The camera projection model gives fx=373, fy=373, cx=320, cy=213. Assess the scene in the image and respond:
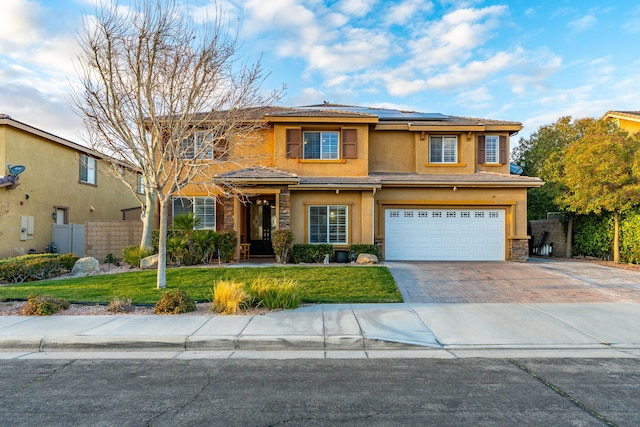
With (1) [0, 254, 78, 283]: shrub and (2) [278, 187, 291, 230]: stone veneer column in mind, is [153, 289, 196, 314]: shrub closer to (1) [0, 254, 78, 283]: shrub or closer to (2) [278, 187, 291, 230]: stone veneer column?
(1) [0, 254, 78, 283]: shrub

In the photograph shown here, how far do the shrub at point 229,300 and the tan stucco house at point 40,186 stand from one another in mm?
9014

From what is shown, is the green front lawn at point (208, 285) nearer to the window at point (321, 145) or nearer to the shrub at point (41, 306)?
the shrub at point (41, 306)

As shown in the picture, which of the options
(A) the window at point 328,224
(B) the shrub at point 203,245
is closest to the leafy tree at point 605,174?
(A) the window at point 328,224

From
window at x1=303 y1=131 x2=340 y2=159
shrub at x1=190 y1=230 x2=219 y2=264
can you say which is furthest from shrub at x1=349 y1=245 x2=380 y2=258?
shrub at x1=190 y1=230 x2=219 y2=264

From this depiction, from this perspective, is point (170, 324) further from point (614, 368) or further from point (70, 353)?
point (614, 368)

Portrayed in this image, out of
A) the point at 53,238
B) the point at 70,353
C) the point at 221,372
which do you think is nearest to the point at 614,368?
the point at 221,372

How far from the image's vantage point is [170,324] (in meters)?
6.98

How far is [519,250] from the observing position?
15617 mm

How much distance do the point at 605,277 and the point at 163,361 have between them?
42.9ft

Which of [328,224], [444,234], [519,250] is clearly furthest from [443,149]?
[328,224]

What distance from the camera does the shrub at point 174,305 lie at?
7.74 meters

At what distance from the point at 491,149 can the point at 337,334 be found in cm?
1451

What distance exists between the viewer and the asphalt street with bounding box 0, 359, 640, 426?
3.80 m

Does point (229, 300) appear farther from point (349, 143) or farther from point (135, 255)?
point (349, 143)
